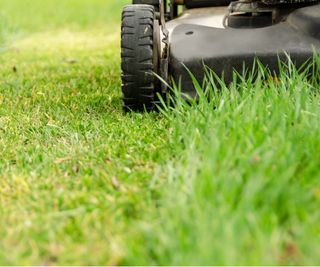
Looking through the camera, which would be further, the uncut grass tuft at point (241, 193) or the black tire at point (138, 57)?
the black tire at point (138, 57)

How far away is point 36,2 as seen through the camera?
370 inches

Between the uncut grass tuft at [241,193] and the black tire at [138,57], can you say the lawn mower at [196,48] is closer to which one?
the black tire at [138,57]

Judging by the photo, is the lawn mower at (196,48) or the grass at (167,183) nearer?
the grass at (167,183)

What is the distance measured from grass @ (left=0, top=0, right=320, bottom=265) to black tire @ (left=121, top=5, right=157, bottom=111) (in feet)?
0.30

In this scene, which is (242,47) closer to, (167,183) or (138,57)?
(138,57)

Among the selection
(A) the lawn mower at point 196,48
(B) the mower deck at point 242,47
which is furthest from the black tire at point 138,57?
(B) the mower deck at point 242,47

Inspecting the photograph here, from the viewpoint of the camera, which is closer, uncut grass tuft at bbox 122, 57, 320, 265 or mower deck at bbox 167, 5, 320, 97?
uncut grass tuft at bbox 122, 57, 320, 265

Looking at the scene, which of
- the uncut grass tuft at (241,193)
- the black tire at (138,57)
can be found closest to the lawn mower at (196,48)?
the black tire at (138,57)

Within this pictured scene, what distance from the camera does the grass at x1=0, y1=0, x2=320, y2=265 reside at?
1.21 meters

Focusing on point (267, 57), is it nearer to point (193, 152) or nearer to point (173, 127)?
point (173, 127)

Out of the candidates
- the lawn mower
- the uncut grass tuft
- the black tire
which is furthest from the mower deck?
the uncut grass tuft

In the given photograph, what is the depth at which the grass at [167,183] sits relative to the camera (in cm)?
121

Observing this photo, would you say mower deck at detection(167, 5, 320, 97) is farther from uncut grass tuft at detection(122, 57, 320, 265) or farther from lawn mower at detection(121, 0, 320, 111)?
uncut grass tuft at detection(122, 57, 320, 265)

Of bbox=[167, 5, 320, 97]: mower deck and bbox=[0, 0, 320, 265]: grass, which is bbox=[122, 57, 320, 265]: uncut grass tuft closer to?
bbox=[0, 0, 320, 265]: grass
